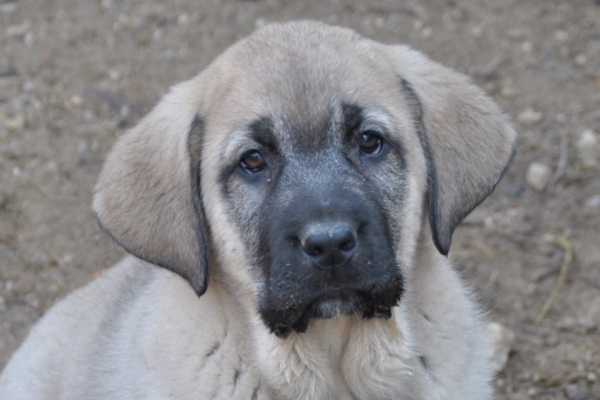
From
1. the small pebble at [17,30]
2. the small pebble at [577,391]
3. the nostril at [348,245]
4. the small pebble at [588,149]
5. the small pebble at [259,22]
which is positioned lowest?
the small pebble at [17,30]

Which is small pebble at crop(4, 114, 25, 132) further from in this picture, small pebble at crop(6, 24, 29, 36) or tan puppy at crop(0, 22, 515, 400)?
tan puppy at crop(0, 22, 515, 400)

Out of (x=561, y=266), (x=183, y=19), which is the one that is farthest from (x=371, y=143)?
(x=183, y=19)

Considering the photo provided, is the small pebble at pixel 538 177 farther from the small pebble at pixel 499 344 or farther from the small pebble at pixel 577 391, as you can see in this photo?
the small pebble at pixel 577 391

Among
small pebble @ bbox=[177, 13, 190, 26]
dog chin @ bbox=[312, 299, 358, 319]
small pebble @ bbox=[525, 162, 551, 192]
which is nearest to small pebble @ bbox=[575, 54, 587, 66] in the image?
small pebble @ bbox=[525, 162, 551, 192]

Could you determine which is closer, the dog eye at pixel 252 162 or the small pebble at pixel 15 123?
the dog eye at pixel 252 162

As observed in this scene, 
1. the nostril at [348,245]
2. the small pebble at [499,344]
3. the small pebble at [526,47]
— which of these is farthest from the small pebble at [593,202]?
the nostril at [348,245]

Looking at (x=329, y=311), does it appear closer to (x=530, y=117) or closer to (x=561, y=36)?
(x=530, y=117)
